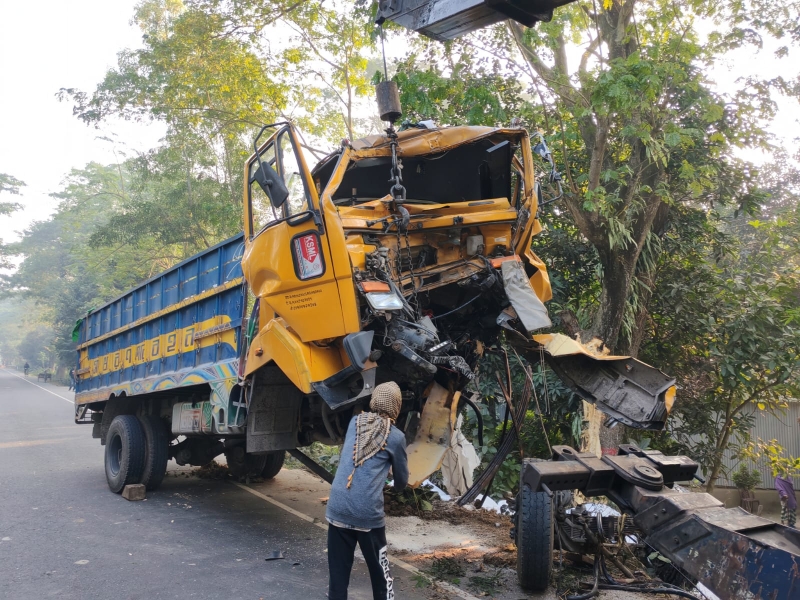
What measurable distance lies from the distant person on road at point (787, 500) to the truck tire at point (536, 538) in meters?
6.85

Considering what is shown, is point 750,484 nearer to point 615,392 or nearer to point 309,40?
point 615,392

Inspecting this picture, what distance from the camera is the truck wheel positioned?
317 inches

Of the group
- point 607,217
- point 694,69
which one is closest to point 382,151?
point 607,217

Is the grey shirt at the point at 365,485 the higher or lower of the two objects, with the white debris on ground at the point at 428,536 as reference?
higher

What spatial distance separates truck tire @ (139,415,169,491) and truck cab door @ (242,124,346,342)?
3396 mm

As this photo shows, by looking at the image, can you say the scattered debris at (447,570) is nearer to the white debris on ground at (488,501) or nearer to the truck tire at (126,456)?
the white debris on ground at (488,501)

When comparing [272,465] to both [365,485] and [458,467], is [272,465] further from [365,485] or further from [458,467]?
[365,485]

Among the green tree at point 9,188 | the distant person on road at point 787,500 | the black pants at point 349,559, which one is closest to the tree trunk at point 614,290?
the distant person on road at point 787,500

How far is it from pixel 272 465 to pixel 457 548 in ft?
11.4

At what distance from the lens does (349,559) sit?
10.9ft

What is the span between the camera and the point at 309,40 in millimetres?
13734

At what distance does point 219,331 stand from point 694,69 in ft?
21.3

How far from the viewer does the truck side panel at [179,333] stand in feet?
18.7

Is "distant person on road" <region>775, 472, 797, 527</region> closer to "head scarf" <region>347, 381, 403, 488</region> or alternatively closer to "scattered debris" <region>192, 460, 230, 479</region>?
"scattered debris" <region>192, 460, 230, 479</region>
